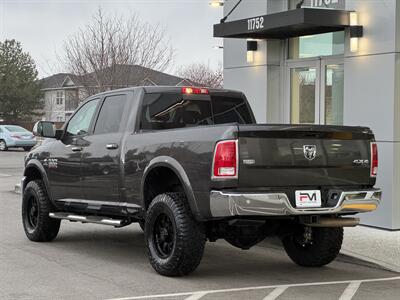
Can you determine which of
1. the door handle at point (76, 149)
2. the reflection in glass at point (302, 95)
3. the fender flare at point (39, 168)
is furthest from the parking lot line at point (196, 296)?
the reflection in glass at point (302, 95)

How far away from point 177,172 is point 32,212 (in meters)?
3.61

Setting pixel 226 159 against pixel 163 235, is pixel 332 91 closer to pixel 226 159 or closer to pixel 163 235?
pixel 163 235

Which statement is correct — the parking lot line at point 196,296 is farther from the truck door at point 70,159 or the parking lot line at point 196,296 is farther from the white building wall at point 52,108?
the white building wall at point 52,108

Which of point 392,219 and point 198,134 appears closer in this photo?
point 198,134

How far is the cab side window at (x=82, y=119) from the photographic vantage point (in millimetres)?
8914

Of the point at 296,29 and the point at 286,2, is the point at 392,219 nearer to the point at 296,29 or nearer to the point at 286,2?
the point at 296,29

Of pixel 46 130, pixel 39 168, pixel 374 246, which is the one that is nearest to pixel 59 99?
pixel 39 168

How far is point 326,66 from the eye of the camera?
11.9 metres

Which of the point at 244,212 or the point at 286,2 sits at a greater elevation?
the point at 286,2

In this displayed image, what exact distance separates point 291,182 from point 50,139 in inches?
168

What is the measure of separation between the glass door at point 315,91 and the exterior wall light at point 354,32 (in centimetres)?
93

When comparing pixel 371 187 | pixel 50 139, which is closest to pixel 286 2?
pixel 50 139

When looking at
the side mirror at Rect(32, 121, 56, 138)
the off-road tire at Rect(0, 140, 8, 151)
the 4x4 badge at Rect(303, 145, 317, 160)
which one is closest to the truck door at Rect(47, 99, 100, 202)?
the side mirror at Rect(32, 121, 56, 138)

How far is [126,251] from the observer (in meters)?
8.85
